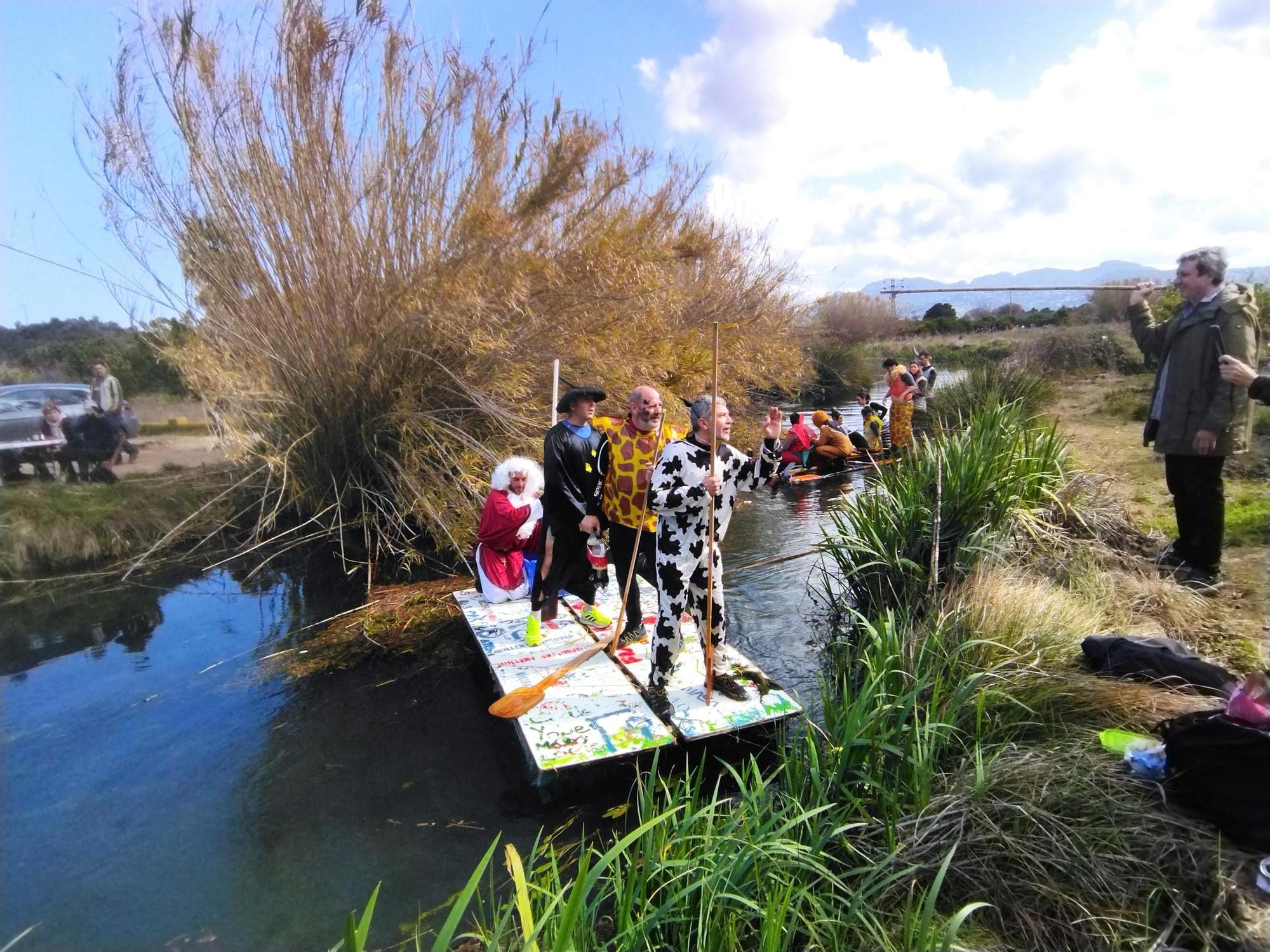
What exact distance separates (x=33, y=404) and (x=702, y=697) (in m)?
8.37

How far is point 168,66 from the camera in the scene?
651 cm

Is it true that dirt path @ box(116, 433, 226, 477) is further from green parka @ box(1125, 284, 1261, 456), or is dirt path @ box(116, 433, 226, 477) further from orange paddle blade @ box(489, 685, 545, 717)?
green parka @ box(1125, 284, 1261, 456)

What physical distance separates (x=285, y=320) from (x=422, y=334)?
1358 mm

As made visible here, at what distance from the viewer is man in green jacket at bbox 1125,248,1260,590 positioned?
14.0 ft

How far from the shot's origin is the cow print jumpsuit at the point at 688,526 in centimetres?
393

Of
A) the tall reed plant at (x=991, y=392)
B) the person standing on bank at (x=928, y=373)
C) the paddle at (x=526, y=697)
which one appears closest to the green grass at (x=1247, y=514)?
the tall reed plant at (x=991, y=392)

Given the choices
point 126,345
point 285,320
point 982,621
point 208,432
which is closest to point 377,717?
point 982,621

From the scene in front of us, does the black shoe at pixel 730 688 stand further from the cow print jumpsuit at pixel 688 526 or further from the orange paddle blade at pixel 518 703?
the orange paddle blade at pixel 518 703

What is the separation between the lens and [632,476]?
15.0 feet

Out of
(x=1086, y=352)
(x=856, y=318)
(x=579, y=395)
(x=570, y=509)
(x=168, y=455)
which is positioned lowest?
(x=570, y=509)

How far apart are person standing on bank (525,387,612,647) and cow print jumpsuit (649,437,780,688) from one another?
3.14 feet

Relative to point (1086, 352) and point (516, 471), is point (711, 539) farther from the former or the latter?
point (1086, 352)

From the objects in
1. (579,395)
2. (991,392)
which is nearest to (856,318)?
A: (991,392)

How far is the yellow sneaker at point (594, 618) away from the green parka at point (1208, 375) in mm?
4020
